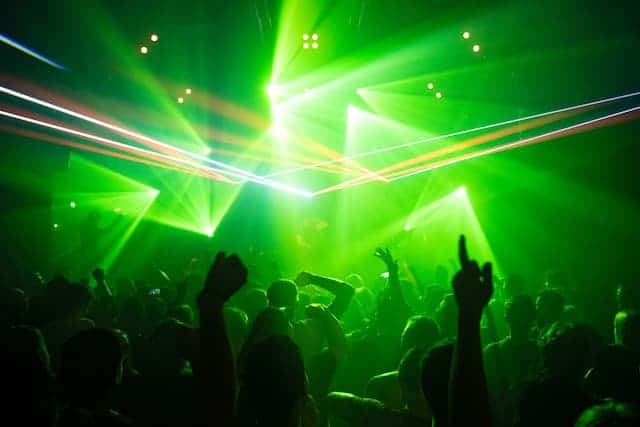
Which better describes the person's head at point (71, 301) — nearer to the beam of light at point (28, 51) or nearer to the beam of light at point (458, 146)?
the beam of light at point (28, 51)

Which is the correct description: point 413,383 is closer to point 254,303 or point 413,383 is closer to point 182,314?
point 182,314

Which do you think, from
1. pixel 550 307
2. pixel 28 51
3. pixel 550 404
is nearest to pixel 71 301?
pixel 550 404

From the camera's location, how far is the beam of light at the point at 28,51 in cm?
706

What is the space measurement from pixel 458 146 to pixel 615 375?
1082 centimetres

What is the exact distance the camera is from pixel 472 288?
1.57m

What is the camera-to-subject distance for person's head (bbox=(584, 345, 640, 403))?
2.16 metres

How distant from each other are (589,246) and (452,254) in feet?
13.9

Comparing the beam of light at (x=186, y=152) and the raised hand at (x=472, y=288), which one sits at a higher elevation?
the beam of light at (x=186, y=152)

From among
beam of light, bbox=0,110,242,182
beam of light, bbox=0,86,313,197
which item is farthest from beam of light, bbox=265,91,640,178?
beam of light, bbox=0,110,242,182

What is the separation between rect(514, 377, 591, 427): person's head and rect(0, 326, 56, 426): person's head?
194 centimetres

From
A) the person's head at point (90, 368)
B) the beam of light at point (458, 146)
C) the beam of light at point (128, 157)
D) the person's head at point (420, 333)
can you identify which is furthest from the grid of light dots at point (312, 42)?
the person's head at point (90, 368)

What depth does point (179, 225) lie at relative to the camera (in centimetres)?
1302

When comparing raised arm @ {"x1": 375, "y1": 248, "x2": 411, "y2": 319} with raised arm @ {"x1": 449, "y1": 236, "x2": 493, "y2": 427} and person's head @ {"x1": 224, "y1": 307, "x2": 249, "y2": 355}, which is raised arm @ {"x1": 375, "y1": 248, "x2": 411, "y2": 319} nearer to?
person's head @ {"x1": 224, "y1": 307, "x2": 249, "y2": 355}

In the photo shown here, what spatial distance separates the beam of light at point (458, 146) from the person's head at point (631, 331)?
7.57m
